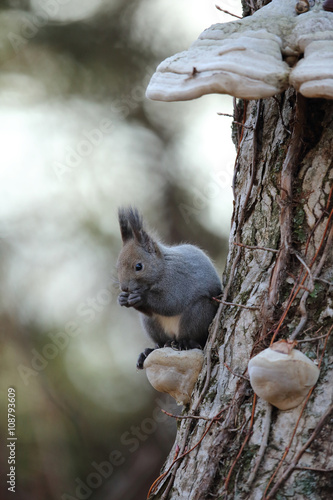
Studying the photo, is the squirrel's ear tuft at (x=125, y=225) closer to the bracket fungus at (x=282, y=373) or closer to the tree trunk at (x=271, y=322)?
the tree trunk at (x=271, y=322)

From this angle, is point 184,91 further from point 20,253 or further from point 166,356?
point 20,253

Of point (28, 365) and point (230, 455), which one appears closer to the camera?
point (230, 455)

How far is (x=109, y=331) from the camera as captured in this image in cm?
772

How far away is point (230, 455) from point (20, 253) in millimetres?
5261

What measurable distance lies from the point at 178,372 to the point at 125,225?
1245 mm

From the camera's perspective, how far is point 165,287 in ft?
13.6

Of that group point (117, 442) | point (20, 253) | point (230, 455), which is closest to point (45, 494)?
point (117, 442)

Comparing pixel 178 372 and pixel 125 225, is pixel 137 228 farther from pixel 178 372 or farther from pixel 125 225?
pixel 178 372

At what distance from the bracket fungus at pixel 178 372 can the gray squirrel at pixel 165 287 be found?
0.92ft

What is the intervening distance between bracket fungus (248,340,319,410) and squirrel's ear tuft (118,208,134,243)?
6.06 ft

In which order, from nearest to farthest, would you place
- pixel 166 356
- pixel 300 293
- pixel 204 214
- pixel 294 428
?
pixel 294 428
pixel 300 293
pixel 166 356
pixel 204 214

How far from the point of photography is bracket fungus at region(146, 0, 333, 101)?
8.35ft

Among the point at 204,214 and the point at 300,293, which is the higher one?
the point at 300,293

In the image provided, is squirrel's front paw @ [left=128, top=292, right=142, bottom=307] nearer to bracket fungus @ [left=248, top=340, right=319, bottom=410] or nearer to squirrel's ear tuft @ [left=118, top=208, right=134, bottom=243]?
squirrel's ear tuft @ [left=118, top=208, right=134, bottom=243]
